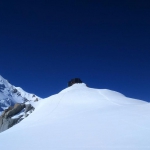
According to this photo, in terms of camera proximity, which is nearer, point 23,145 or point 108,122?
point 23,145

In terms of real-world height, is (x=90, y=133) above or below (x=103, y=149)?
above

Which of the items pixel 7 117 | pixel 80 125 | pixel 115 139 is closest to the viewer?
pixel 115 139

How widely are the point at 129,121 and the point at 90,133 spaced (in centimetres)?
374

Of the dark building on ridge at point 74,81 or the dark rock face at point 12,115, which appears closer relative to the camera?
the dark rock face at point 12,115

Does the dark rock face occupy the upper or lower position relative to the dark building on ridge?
lower

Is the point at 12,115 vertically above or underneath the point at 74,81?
underneath

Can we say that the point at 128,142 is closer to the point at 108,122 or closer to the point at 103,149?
the point at 103,149

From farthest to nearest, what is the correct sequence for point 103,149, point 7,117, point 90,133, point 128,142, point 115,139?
1. point 7,117
2. point 90,133
3. point 115,139
4. point 128,142
5. point 103,149

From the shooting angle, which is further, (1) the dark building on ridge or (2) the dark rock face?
(1) the dark building on ridge

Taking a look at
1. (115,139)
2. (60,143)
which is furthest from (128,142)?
(60,143)

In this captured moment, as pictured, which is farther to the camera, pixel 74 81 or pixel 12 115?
pixel 74 81

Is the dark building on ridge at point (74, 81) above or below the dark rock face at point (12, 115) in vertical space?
above

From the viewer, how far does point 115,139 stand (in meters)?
10.5

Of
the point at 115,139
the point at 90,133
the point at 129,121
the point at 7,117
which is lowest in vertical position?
the point at 115,139
